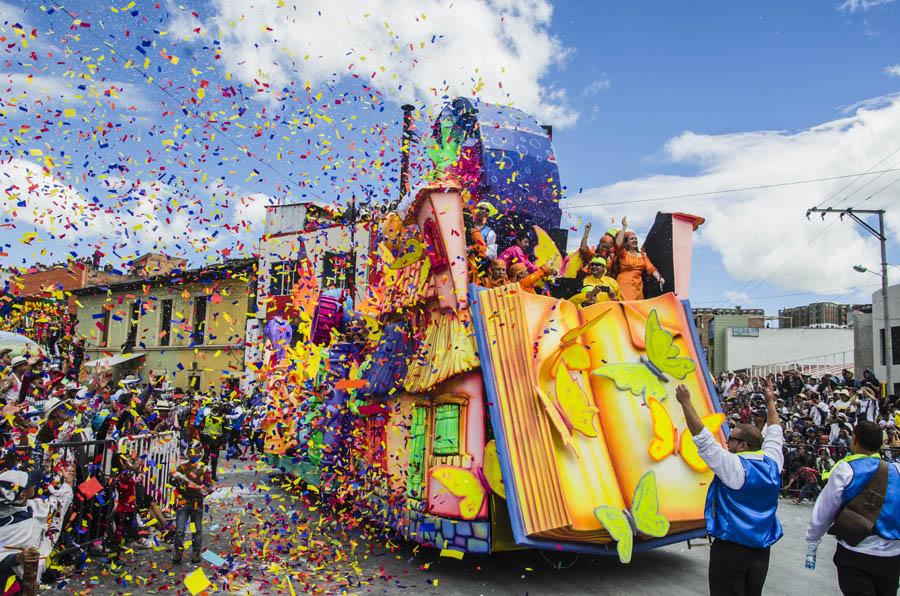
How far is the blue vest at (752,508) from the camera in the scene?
3.92 meters

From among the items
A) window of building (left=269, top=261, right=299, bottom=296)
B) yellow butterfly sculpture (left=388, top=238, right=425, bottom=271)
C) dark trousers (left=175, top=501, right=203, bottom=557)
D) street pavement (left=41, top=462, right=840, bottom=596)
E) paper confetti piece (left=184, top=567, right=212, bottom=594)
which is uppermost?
window of building (left=269, top=261, right=299, bottom=296)

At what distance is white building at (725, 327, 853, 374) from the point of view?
3297 centimetres

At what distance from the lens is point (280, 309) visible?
75.1 feet

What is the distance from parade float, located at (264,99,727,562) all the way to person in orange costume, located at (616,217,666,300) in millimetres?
171

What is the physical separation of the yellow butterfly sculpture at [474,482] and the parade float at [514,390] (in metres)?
0.01

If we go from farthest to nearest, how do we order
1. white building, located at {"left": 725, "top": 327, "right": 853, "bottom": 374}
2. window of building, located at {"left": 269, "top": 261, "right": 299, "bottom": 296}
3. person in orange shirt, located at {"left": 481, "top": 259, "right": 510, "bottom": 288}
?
white building, located at {"left": 725, "top": 327, "right": 853, "bottom": 374}, window of building, located at {"left": 269, "top": 261, "right": 299, "bottom": 296}, person in orange shirt, located at {"left": 481, "top": 259, "right": 510, "bottom": 288}

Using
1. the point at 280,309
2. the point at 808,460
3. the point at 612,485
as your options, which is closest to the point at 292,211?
the point at 280,309

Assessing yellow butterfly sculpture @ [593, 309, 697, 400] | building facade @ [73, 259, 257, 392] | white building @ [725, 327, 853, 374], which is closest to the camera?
yellow butterfly sculpture @ [593, 309, 697, 400]

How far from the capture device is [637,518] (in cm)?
593

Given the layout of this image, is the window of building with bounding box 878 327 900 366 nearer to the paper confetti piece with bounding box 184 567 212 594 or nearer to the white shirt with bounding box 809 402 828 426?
the white shirt with bounding box 809 402 828 426

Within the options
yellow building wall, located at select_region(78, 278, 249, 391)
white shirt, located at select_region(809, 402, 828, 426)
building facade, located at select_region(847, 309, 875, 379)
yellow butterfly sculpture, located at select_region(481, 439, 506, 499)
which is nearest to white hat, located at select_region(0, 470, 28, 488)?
yellow butterfly sculpture, located at select_region(481, 439, 506, 499)

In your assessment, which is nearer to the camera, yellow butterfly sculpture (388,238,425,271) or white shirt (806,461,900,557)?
white shirt (806,461,900,557)

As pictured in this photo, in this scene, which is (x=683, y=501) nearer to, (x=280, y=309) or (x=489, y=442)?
(x=489, y=442)

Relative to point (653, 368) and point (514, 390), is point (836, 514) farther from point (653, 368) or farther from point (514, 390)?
point (514, 390)
